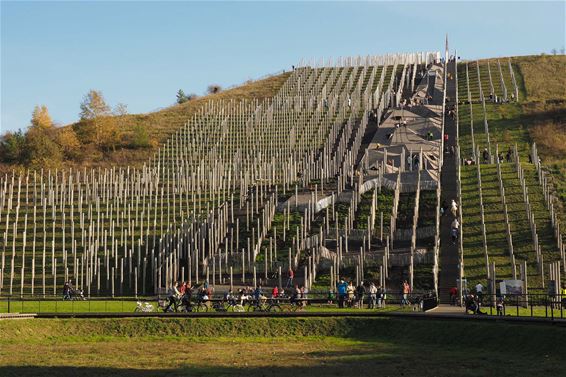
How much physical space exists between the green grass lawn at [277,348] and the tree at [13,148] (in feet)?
210

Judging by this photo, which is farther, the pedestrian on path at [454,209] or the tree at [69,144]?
the tree at [69,144]

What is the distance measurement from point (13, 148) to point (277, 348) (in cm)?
7402

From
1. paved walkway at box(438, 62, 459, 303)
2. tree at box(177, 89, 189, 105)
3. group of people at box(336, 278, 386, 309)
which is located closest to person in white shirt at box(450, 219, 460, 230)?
paved walkway at box(438, 62, 459, 303)

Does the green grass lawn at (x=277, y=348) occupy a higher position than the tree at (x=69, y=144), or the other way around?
the tree at (x=69, y=144)

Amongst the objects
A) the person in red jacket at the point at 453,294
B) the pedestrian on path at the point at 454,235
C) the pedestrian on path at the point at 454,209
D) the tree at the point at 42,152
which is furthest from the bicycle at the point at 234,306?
the tree at the point at 42,152

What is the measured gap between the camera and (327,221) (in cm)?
7050

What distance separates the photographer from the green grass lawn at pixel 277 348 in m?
35.8

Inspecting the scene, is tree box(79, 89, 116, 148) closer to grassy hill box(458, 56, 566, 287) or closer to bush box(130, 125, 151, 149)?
bush box(130, 125, 151, 149)

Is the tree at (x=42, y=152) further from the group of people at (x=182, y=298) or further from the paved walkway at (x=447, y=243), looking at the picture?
the group of people at (x=182, y=298)

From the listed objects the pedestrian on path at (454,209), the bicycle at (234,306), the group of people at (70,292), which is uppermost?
the pedestrian on path at (454,209)

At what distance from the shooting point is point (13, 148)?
11062 centimetres

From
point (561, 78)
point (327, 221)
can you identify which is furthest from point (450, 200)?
point (561, 78)

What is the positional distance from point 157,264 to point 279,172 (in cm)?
2508

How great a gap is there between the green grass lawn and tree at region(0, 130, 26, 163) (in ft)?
210
